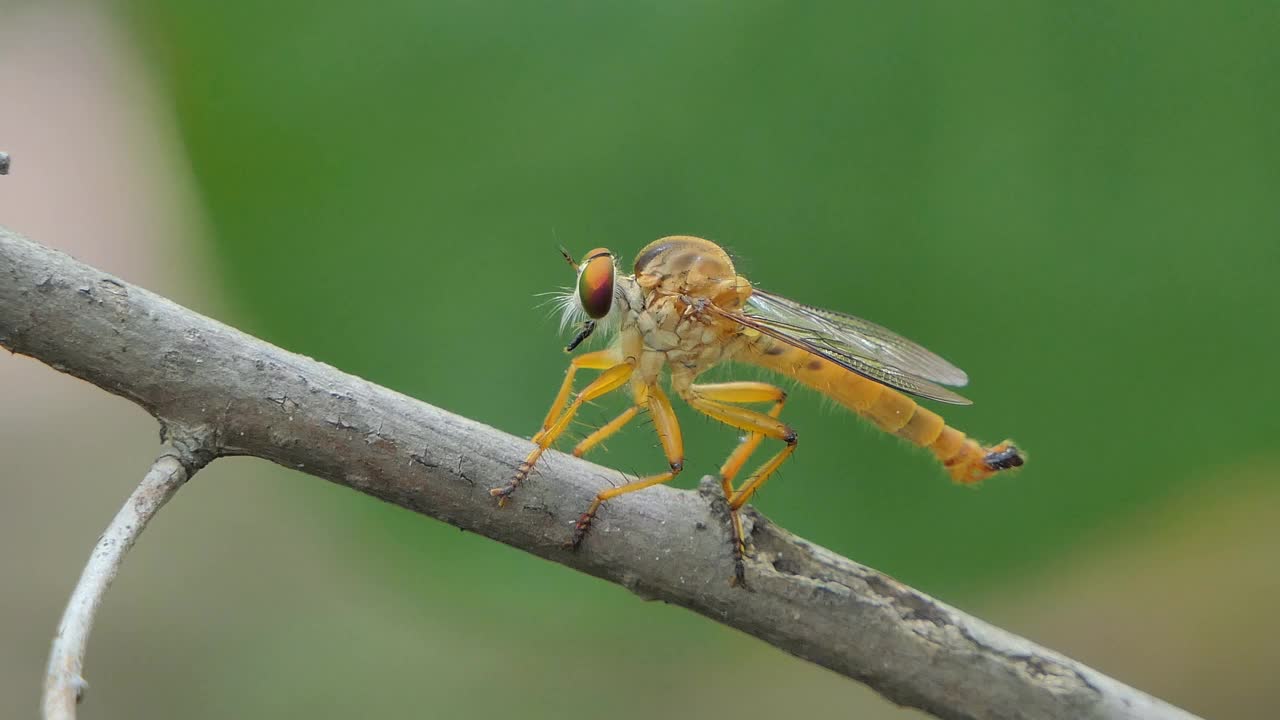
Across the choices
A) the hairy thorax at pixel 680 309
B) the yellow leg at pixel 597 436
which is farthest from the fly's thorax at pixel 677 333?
the yellow leg at pixel 597 436

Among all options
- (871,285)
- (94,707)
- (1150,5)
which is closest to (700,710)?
(871,285)

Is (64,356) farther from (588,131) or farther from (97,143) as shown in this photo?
(97,143)

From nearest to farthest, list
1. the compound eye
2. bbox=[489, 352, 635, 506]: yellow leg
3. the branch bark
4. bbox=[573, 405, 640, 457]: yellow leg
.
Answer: the branch bark < bbox=[489, 352, 635, 506]: yellow leg < bbox=[573, 405, 640, 457]: yellow leg < the compound eye

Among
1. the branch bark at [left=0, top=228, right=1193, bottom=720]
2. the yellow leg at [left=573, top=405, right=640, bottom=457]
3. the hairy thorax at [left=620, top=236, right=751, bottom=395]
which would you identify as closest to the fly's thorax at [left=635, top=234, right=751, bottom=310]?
the hairy thorax at [left=620, top=236, right=751, bottom=395]

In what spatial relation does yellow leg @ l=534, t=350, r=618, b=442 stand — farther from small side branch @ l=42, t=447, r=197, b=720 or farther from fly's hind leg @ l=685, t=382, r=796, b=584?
small side branch @ l=42, t=447, r=197, b=720

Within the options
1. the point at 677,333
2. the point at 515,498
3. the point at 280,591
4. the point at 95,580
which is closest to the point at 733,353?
the point at 677,333

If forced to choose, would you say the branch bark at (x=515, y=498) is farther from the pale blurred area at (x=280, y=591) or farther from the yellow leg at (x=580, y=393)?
the pale blurred area at (x=280, y=591)
